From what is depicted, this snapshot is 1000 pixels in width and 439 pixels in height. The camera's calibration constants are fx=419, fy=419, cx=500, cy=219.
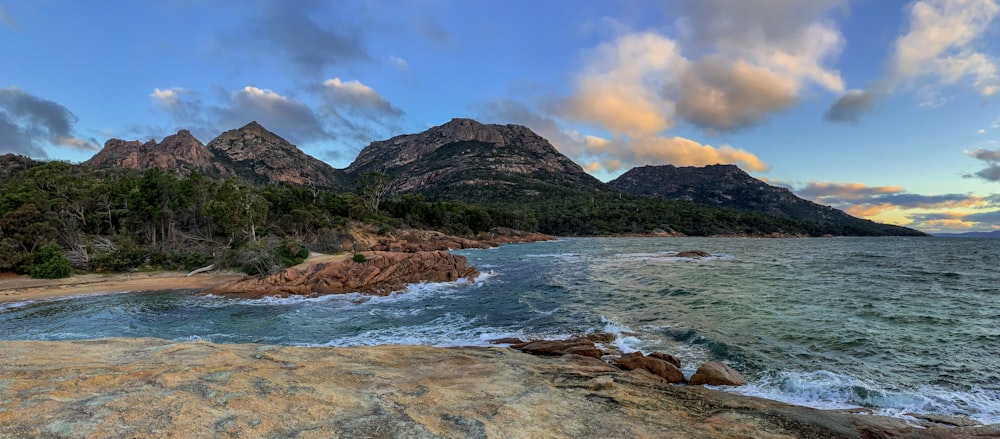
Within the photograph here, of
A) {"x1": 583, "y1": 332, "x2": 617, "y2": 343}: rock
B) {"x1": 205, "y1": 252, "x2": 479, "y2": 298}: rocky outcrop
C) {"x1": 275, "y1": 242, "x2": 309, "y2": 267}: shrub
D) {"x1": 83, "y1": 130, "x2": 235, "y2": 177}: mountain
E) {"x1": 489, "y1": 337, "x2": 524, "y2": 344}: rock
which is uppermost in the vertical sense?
{"x1": 83, "y1": 130, "x2": 235, "y2": 177}: mountain

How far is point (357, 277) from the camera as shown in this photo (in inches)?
1196

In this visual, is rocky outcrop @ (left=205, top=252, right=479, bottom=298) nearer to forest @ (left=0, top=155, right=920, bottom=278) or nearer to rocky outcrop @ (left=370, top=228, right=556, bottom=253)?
forest @ (left=0, top=155, right=920, bottom=278)

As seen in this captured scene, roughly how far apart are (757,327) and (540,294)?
13235mm

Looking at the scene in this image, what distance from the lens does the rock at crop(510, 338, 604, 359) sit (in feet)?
43.8

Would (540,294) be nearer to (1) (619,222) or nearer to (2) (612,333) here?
(2) (612,333)

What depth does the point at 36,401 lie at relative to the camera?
19.1ft

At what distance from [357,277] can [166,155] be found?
541 ft

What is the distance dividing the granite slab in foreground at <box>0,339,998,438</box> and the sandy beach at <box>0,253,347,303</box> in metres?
23.4

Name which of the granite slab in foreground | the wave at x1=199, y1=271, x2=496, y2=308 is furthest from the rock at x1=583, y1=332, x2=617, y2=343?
the wave at x1=199, y1=271, x2=496, y2=308

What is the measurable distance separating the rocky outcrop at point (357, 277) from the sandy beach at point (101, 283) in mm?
1884

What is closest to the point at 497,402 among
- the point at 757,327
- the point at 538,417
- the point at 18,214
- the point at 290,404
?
the point at 538,417

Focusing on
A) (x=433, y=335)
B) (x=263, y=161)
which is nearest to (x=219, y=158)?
(x=263, y=161)

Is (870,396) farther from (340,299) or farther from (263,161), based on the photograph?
(263,161)

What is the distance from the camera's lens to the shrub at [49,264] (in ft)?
106
